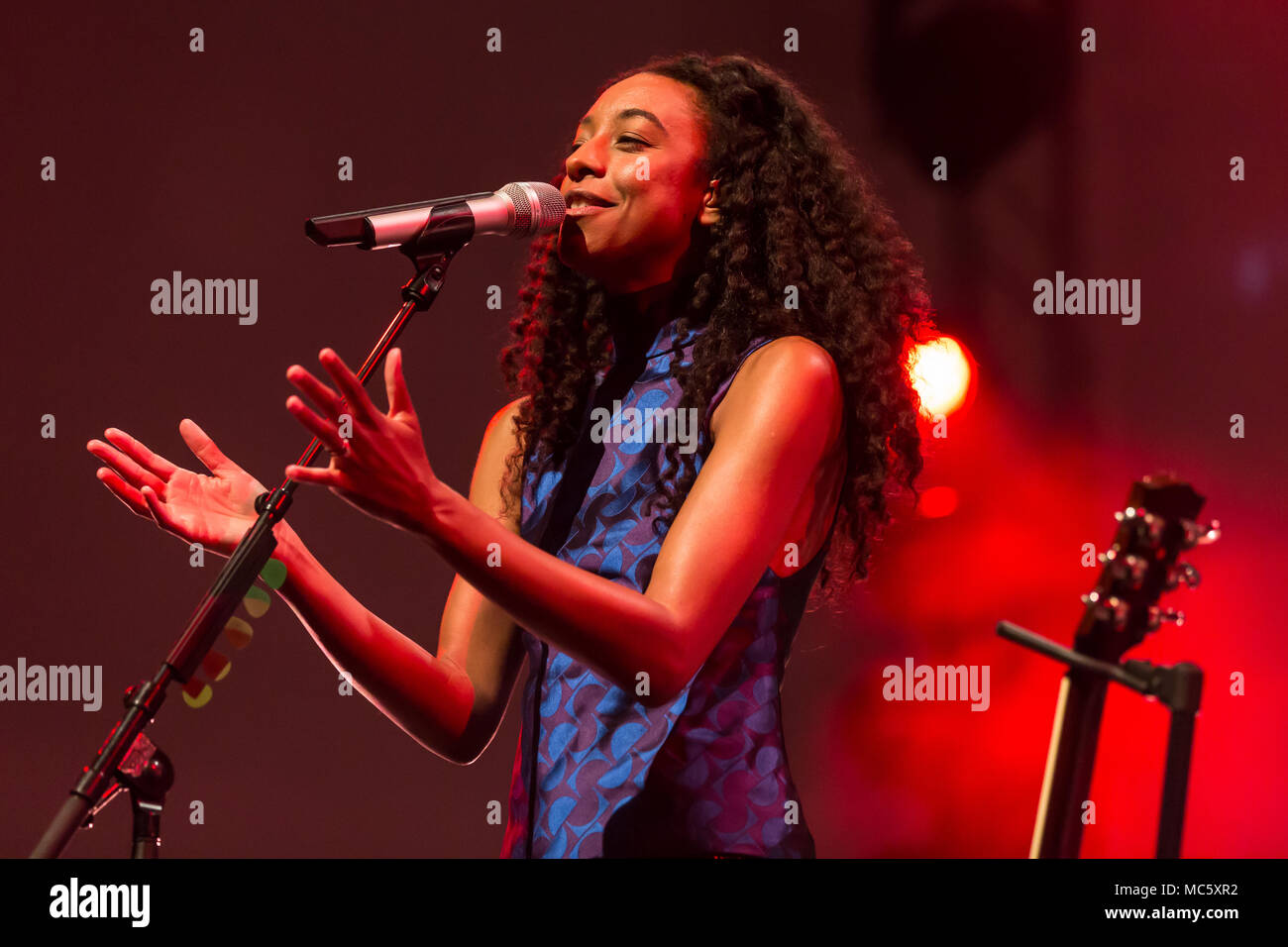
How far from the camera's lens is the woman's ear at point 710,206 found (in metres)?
1.89

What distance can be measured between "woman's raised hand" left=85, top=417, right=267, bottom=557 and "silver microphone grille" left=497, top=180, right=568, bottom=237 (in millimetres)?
470

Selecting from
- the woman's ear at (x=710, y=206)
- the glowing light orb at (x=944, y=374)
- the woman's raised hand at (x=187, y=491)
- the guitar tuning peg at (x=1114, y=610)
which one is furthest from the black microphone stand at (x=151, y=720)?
the glowing light orb at (x=944, y=374)

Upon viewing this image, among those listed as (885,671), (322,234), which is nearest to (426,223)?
(322,234)

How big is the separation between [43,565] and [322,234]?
251 cm

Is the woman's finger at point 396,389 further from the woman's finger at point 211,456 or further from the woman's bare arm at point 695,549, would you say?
the woman's finger at point 211,456

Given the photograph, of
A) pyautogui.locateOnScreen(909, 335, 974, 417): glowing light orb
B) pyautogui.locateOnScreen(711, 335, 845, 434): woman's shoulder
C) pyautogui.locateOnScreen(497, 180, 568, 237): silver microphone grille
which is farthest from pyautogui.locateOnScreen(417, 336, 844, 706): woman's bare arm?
pyautogui.locateOnScreen(909, 335, 974, 417): glowing light orb

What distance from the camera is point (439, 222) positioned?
150cm

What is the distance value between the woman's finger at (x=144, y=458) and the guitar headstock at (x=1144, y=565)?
3.65ft

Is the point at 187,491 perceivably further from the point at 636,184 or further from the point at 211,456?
the point at 636,184

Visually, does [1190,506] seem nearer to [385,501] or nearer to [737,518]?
[737,518]

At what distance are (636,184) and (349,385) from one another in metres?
0.74

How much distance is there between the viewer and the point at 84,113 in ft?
11.8

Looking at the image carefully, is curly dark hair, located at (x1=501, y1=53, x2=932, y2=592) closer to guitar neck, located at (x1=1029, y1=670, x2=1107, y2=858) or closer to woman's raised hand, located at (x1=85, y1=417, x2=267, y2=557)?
woman's raised hand, located at (x1=85, y1=417, x2=267, y2=557)

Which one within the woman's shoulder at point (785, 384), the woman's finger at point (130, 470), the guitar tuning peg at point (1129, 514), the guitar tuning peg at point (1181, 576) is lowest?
the guitar tuning peg at point (1181, 576)
